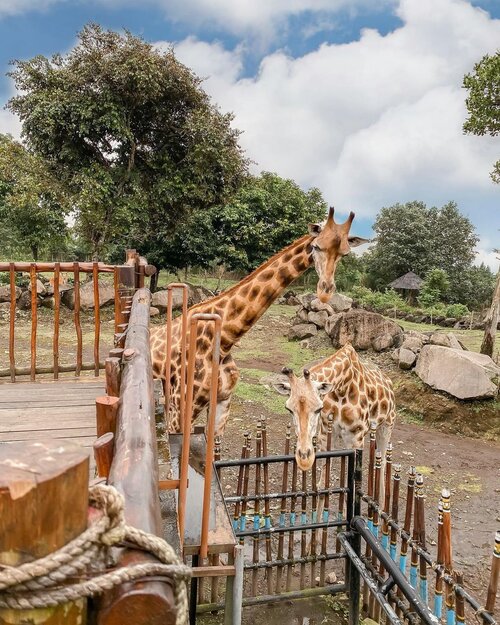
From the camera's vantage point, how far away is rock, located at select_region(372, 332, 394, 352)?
1255 centimetres

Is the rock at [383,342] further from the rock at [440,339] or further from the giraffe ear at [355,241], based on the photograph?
the giraffe ear at [355,241]

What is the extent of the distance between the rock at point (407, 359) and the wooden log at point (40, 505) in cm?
1032

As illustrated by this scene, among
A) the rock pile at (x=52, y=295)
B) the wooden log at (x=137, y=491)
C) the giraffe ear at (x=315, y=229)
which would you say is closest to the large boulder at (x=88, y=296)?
the rock pile at (x=52, y=295)

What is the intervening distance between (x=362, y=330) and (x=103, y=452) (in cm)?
1220

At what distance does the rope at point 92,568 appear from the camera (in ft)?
2.23

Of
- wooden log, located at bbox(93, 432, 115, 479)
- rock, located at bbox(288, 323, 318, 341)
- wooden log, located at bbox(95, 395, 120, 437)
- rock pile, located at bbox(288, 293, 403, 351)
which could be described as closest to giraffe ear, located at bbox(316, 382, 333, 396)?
wooden log, located at bbox(95, 395, 120, 437)

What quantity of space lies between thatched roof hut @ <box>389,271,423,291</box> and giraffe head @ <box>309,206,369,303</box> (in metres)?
21.7

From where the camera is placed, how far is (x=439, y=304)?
22.8 metres

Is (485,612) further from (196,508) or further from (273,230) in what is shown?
(273,230)

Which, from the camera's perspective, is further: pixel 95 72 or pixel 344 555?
pixel 95 72

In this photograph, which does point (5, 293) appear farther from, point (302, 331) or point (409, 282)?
point (409, 282)

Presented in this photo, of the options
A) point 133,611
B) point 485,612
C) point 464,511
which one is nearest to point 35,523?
point 133,611

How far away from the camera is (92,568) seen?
0.74m

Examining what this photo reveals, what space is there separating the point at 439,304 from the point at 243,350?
1324cm
